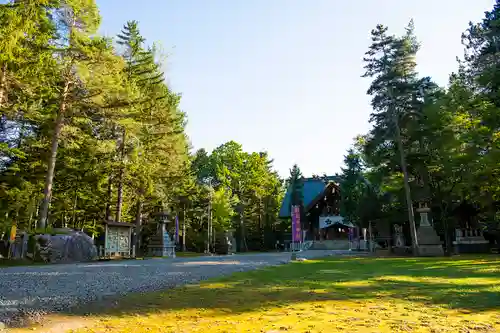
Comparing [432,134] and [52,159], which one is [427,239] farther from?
[52,159]

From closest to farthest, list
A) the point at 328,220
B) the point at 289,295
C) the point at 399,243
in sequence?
the point at 289,295, the point at 399,243, the point at 328,220

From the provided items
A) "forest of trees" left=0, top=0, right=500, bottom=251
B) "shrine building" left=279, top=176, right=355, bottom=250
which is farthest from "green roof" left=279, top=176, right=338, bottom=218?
"forest of trees" left=0, top=0, right=500, bottom=251

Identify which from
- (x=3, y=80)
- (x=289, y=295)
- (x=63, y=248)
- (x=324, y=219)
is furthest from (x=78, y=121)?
(x=324, y=219)

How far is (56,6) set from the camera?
60.0 ft

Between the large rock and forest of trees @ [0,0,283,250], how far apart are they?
1.33m

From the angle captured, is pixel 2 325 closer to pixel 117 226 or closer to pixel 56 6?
pixel 117 226

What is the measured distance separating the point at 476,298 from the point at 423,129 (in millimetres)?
19022

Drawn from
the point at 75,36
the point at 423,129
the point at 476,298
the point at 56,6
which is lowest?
the point at 476,298

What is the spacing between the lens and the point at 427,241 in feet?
69.8

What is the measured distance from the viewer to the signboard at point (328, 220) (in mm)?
38719

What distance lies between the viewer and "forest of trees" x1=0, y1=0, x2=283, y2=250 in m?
16.3

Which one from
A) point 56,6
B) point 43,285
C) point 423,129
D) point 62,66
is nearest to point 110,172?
point 62,66

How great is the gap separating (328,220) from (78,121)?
89.8 ft

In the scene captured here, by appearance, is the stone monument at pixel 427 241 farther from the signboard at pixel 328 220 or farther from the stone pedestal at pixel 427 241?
the signboard at pixel 328 220
